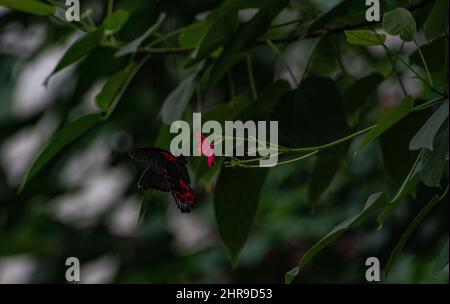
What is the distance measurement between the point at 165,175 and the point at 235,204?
165 millimetres

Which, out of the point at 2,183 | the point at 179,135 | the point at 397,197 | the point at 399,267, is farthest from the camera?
the point at 2,183

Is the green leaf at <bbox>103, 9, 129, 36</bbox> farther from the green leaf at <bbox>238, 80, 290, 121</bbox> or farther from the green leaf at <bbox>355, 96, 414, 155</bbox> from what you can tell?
the green leaf at <bbox>355, 96, 414, 155</bbox>

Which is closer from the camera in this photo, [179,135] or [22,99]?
[179,135]

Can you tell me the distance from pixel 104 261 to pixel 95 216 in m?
0.10

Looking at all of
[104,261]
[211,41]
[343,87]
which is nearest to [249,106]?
[211,41]

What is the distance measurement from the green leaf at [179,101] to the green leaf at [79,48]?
0.24ft

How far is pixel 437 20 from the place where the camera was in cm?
53

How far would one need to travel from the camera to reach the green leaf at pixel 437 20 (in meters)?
0.52

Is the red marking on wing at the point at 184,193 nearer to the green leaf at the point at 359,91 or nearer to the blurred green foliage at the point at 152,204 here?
the green leaf at the point at 359,91

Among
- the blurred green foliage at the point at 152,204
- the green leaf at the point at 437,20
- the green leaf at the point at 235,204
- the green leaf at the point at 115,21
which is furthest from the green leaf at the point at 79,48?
the blurred green foliage at the point at 152,204

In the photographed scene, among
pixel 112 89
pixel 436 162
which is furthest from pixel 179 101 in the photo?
pixel 436 162

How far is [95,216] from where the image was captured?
1622 mm

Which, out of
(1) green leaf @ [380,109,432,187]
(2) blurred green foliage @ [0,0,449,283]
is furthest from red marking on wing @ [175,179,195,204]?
(2) blurred green foliage @ [0,0,449,283]
